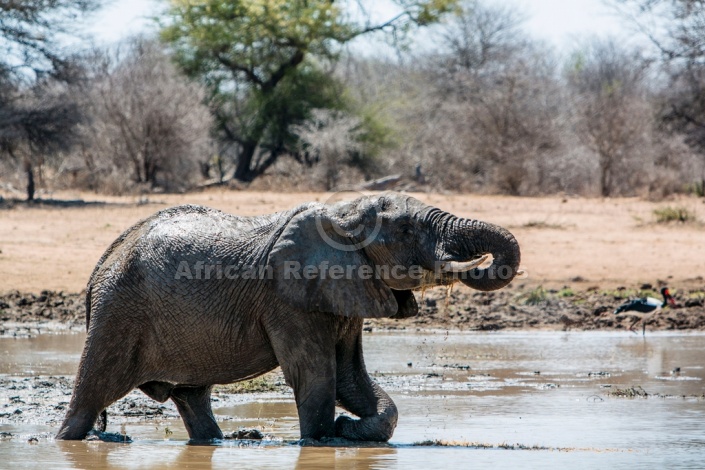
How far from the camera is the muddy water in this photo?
20.9ft

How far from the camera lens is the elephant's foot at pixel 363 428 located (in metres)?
6.57

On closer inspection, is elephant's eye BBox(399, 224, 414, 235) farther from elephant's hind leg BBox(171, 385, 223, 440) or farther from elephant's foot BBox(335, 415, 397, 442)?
elephant's hind leg BBox(171, 385, 223, 440)


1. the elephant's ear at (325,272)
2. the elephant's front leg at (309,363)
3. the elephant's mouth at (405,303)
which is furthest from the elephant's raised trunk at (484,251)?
the elephant's front leg at (309,363)

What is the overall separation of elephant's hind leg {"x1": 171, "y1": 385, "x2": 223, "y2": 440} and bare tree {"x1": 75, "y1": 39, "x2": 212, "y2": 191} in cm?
2145

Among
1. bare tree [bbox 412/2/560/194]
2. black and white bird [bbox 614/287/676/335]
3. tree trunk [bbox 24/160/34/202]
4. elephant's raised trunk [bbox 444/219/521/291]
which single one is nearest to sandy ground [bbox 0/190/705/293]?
tree trunk [bbox 24/160/34/202]

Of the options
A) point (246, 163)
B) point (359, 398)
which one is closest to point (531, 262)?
point (359, 398)

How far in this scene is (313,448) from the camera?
21.0 feet

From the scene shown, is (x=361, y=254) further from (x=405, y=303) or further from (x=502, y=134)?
(x=502, y=134)

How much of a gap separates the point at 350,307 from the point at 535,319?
7327mm

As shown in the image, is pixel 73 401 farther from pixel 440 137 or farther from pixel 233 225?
pixel 440 137

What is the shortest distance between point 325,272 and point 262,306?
16.2 inches

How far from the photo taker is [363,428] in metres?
6.59

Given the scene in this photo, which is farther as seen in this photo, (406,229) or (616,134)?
(616,134)

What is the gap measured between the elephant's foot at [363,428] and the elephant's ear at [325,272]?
647 millimetres
